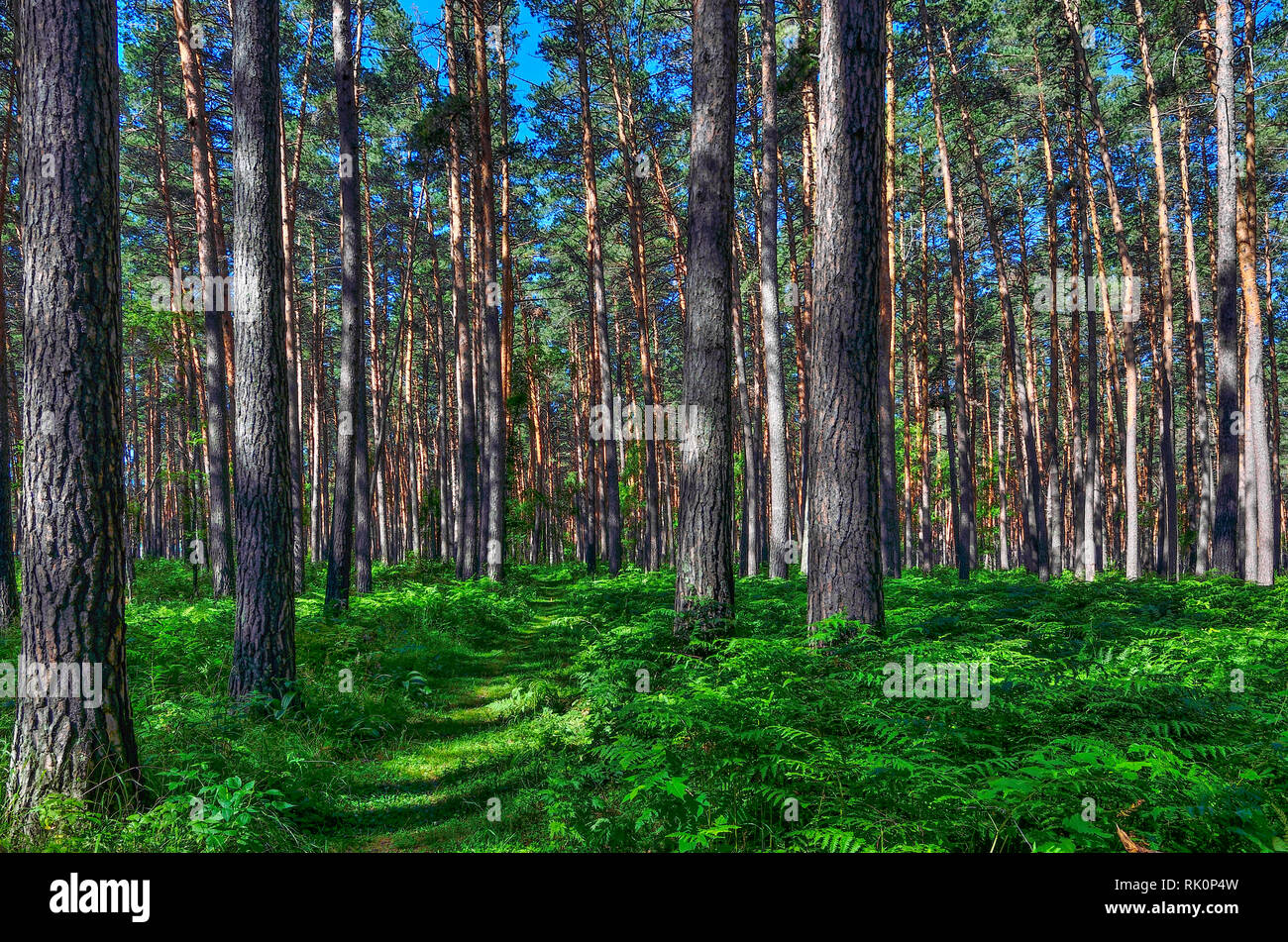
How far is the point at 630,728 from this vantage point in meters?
4.79

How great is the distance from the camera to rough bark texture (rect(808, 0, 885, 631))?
5516 mm

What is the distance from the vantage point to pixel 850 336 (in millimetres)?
5547

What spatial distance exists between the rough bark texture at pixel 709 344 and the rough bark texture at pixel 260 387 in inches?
156

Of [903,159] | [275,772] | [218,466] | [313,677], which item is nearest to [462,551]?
[218,466]

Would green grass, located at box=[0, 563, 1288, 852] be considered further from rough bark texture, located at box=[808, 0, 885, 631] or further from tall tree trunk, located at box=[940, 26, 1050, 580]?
tall tree trunk, located at box=[940, 26, 1050, 580]

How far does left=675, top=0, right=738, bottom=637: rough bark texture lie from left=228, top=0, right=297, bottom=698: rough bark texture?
13.0 ft

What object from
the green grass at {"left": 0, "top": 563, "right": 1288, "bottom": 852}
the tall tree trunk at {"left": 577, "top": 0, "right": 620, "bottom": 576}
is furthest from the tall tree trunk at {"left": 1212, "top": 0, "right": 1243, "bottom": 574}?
the tall tree trunk at {"left": 577, "top": 0, "right": 620, "bottom": 576}

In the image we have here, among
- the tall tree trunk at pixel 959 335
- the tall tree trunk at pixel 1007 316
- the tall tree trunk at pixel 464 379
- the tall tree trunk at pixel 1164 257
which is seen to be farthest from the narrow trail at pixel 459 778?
the tall tree trunk at pixel 1164 257

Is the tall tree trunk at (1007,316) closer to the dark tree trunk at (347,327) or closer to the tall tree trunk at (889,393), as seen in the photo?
the tall tree trunk at (889,393)

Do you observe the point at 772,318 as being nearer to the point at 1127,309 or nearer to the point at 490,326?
the point at 490,326

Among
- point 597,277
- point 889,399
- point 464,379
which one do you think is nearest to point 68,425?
point 889,399

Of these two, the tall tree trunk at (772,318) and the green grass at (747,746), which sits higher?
the tall tree trunk at (772,318)

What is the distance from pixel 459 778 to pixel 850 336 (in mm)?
4815

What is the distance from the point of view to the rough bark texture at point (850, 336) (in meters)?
5.52
